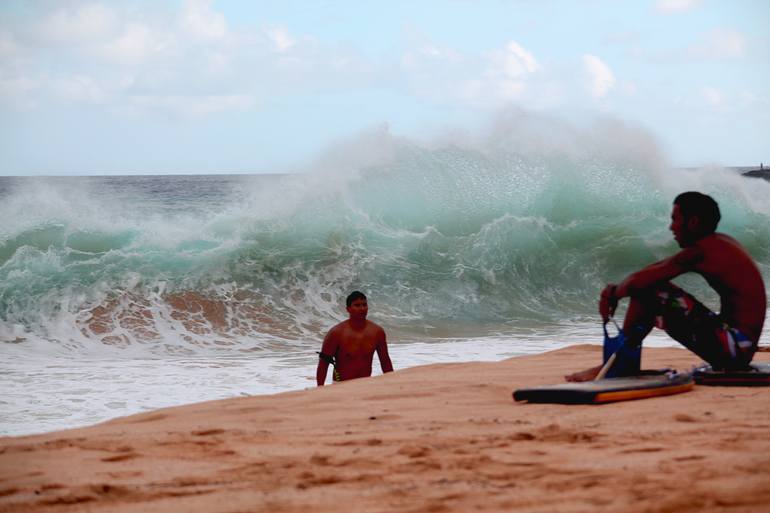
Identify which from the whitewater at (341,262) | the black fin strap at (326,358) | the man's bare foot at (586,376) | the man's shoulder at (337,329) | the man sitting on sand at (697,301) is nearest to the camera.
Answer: the man sitting on sand at (697,301)

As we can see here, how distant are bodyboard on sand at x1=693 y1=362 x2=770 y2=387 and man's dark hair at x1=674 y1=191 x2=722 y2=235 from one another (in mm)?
796

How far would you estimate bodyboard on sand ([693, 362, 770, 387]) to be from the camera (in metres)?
5.05

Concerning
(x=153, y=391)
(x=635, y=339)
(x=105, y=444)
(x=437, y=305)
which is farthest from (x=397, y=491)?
(x=437, y=305)

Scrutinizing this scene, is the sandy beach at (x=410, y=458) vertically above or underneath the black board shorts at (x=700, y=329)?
underneath

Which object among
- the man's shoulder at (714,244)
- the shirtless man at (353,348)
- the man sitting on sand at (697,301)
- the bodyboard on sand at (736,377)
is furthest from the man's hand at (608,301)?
the shirtless man at (353,348)

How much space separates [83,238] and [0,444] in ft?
40.3

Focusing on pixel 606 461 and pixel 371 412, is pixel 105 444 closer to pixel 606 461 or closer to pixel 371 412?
pixel 371 412

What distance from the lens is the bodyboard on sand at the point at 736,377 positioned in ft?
16.6

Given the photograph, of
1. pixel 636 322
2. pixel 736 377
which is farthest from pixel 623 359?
pixel 736 377

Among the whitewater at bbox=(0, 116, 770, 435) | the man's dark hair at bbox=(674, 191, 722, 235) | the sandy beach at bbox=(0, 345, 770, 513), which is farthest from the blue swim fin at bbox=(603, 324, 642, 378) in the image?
the whitewater at bbox=(0, 116, 770, 435)

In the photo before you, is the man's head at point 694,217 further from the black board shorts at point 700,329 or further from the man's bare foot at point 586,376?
the man's bare foot at point 586,376

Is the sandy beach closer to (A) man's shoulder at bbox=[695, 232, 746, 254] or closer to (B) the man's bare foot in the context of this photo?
(B) the man's bare foot

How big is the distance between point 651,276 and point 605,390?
2.29 feet

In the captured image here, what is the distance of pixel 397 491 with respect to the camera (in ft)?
9.77
